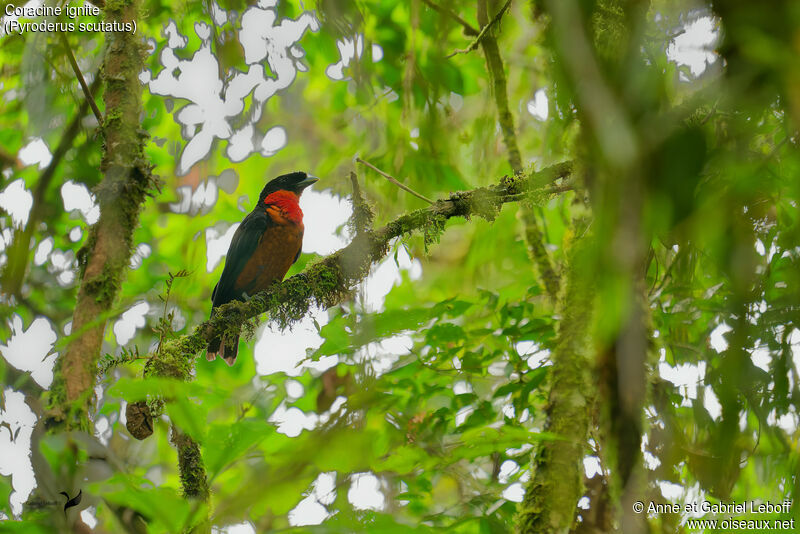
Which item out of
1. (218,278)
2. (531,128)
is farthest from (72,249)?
(531,128)

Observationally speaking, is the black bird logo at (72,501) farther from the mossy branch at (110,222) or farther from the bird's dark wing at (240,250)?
the bird's dark wing at (240,250)

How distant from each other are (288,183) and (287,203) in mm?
142

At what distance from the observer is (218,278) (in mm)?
3338

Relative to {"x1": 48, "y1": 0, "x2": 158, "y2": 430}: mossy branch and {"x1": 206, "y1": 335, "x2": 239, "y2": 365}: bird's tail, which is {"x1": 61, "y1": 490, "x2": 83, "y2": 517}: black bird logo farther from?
{"x1": 206, "y1": 335, "x2": 239, "y2": 365}: bird's tail

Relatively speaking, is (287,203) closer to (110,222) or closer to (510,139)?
(510,139)

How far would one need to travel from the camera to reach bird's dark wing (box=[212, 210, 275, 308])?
3115 mm

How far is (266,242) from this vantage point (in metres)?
3.20

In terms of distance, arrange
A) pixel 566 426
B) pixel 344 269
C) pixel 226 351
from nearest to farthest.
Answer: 1. pixel 566 426
2. pixel 344 269
3. pixel 226 351

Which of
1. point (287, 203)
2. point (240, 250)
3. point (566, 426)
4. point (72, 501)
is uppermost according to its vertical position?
point (287, 203)

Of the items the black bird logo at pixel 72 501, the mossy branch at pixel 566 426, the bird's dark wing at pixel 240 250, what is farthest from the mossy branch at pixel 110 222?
the bird's dark wing at pixel 240 250

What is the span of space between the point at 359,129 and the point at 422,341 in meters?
1.21

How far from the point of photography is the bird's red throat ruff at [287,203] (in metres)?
3.28

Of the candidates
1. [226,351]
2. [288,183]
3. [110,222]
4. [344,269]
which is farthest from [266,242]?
[110,222]

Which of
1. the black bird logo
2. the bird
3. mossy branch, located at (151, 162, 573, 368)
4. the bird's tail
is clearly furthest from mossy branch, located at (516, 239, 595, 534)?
the bird
